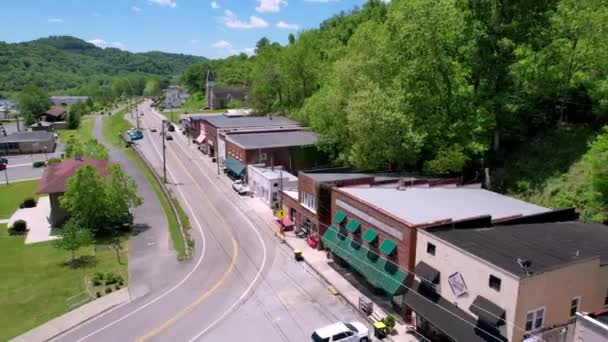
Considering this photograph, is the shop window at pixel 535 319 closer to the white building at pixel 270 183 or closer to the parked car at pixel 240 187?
the white building at pixel 270 183

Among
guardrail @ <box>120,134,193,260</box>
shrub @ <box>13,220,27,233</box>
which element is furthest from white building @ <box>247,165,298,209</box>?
shrub @ <box>13,220,27,233</box>

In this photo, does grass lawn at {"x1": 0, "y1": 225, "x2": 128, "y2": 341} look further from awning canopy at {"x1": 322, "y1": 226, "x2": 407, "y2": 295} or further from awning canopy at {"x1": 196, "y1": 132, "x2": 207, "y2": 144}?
awning canopy at {"x1": 196, "y1": 132, "x2": 207, "y2": 144}

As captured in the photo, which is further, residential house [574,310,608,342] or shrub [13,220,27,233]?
shrub [13,220,27,233]

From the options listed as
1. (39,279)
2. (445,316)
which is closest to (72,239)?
(39,279)

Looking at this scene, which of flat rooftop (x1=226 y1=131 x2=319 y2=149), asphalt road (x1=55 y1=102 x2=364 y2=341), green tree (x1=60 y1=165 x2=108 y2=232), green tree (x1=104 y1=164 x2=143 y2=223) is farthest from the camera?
flat rooftop (x1=226 y1=131 x2=319 y2=149)

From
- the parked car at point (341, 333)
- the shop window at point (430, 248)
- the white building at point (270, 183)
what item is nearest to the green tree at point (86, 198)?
the white building at point (270, 183)

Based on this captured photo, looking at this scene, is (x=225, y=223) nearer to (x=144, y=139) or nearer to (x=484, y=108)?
(x=484, y=108)
